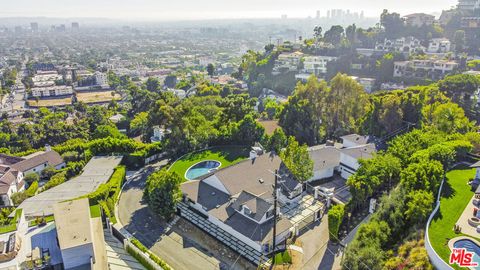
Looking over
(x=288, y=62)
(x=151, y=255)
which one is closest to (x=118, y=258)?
(x=151, y=255)

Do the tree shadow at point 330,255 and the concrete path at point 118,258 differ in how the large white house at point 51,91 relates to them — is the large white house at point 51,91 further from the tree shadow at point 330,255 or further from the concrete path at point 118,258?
the tree shadow at point 330,255

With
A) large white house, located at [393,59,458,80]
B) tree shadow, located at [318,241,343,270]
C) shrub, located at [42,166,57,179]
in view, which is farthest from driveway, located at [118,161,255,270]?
large white house, located at [393,59,458,80]

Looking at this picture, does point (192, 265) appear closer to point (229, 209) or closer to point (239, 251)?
point (239, 251)

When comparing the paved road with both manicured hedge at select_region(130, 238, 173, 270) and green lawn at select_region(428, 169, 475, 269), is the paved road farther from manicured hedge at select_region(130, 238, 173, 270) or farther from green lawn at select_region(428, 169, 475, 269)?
green lawn at select_region(428, 169, 475, 269)

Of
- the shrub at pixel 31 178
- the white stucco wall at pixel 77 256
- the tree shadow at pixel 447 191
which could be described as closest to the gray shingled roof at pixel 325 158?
the tree shadow at pixel 447 191

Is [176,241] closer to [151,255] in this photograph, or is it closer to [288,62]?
[151,255]

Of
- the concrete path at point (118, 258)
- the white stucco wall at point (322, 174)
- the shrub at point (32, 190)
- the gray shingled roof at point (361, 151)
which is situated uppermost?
the gray shingled roof at point (361, 151)
